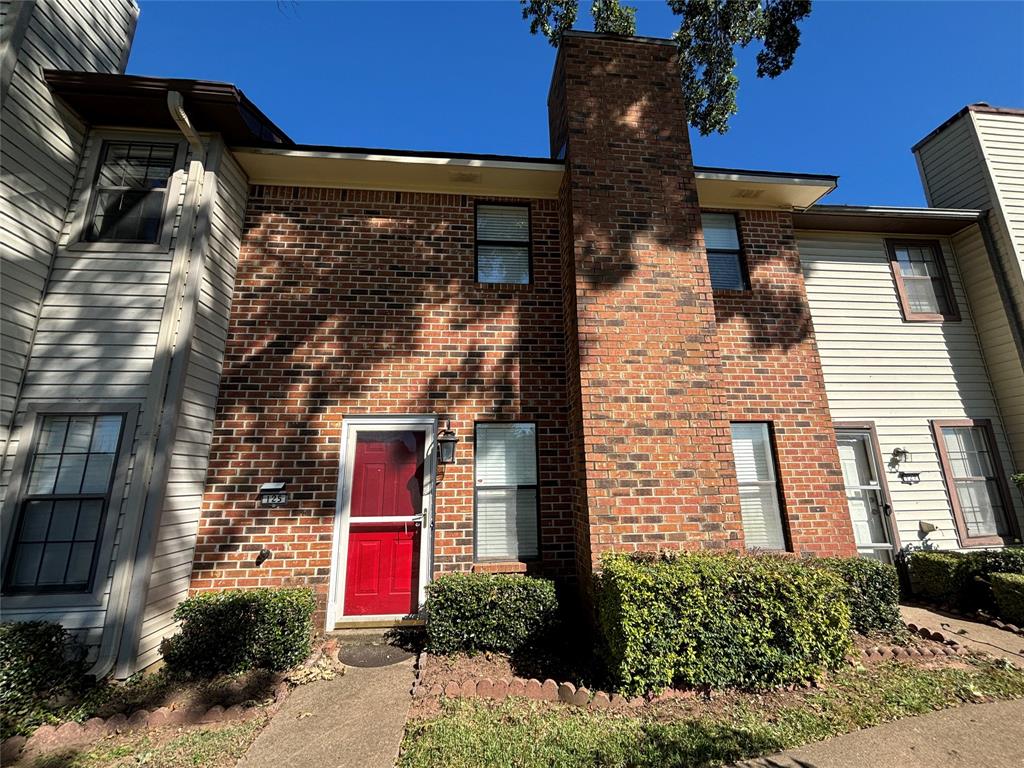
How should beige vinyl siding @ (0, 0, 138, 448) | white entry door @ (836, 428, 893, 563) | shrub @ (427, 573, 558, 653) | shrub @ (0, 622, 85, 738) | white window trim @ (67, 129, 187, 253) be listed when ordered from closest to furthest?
shrub @ (0, 622, 85, 738)
beige vinyl siding @ (0, 0, 138, 448)
shrub @ (427, 573, 558, 653)
white window trim @ (67, 129, 187, 253)
white entry door @ (836, 428, 893, 563)

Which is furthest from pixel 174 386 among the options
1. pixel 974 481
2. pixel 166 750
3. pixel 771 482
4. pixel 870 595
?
pixel 974 481

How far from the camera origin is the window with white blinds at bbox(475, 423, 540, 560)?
17.1 ft

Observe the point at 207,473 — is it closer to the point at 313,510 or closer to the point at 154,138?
the point at 313,510

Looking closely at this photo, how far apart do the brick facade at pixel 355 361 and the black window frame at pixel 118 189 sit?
2.93ft

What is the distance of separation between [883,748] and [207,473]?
6.50 m

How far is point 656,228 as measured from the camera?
5.36 metres

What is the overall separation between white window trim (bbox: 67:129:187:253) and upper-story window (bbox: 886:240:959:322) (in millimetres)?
10713

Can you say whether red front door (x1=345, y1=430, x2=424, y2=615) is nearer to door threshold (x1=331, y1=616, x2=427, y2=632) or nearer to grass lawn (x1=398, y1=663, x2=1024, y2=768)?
door threshold (x1=331, y1=616, x2=427, y2=632)

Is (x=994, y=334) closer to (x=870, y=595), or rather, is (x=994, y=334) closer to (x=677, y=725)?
(x=870, y=595)

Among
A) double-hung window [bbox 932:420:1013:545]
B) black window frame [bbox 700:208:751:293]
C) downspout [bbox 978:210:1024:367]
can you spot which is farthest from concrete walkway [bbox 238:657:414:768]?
downspout [bbox 978:210:1024:367]

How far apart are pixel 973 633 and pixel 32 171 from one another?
11331 mm

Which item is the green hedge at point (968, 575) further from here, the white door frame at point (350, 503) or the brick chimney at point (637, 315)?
the white door frame at point (350, 503)

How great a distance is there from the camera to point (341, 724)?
3193 millimetres

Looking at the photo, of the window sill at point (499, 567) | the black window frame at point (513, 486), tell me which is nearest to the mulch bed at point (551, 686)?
the window sill at point (499, 567)
